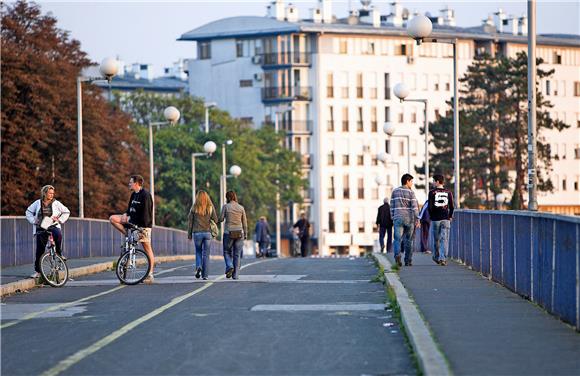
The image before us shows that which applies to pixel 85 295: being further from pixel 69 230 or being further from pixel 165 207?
pixel 165 207

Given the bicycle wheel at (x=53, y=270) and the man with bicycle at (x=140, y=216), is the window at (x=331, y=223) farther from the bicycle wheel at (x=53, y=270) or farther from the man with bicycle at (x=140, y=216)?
the bicycle wheel at (x=53, y=270)

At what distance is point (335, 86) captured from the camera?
534 ft

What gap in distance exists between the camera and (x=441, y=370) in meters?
14.6

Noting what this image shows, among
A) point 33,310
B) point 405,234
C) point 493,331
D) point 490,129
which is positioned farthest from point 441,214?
point 490,129

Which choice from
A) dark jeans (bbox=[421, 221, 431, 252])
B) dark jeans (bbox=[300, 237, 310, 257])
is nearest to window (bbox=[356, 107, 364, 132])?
dark jeans (bbox=[300, 237, 310, 257])

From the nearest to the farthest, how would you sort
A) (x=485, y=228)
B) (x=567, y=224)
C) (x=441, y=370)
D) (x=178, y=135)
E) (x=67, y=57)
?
(x=441, y=370)
(x=567, y=224)
(x=485, y=228)
(x=67, y=57)
(x=178, y=135)

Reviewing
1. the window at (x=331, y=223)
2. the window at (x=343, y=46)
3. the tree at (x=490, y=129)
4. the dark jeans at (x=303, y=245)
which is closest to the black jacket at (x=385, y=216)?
the dark jeans at (x=303, y=245)

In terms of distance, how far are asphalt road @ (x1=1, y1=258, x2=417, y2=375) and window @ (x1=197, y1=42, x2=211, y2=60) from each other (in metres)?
139

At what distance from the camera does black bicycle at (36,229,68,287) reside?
2945 centimetres

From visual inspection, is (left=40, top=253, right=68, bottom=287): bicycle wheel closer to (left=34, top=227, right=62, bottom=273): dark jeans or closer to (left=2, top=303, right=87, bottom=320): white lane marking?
(left=34, top=227, right=62, bottom=273): dark jeans

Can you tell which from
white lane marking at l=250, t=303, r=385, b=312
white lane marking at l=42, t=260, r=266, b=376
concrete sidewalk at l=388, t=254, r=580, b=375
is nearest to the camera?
concrete sidewalk at l=388, t=254, r=580, b=375

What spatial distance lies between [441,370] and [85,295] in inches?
499

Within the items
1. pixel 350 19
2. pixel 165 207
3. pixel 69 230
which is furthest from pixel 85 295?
pixel 350 19

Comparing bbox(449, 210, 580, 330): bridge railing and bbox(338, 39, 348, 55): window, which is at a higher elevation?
bbox(338, 39, 348, 55): window
